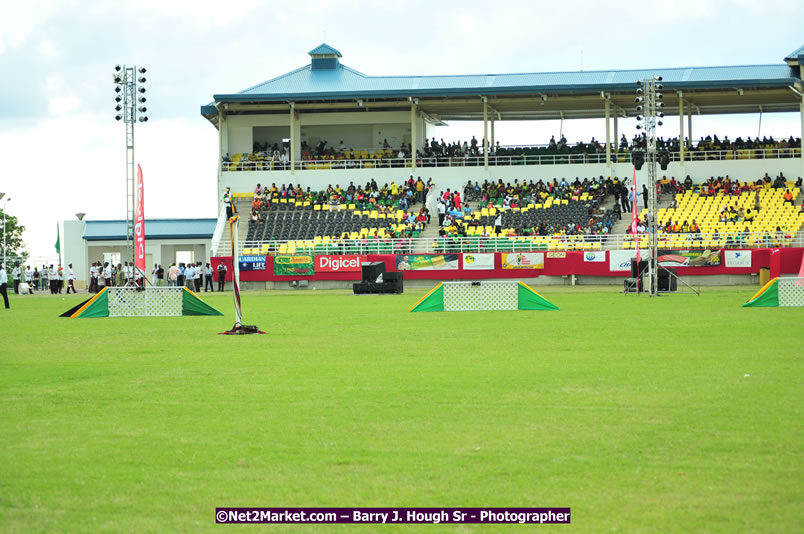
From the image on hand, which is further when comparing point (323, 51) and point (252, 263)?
point (323, 51)

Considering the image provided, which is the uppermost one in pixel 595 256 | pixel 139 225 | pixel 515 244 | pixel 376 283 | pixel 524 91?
pixel 524 91

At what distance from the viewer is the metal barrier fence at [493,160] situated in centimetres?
6334

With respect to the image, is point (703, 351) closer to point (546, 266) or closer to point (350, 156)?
point (546, 266)

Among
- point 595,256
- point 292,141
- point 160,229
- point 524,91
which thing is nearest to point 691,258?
point 595,256

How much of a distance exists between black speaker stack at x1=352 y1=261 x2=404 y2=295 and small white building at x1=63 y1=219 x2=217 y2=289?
2795 cm

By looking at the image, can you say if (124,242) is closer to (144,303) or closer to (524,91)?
(524,91)

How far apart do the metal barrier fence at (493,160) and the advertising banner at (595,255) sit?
13870mm

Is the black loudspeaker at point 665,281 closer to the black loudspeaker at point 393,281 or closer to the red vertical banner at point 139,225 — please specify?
the black loudspeaker at point 393,281

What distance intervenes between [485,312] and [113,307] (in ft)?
35.3

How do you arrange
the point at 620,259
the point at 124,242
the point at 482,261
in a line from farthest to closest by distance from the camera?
the point at 124,242
the point at 482,261
the point at 620,259

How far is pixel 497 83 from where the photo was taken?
66312 millimetres

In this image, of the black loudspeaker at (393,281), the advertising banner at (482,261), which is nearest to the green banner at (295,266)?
the advertising banner at (482,261)

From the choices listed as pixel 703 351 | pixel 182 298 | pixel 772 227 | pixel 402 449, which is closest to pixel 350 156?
pixel 772 227

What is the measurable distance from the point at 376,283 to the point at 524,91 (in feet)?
78.8
